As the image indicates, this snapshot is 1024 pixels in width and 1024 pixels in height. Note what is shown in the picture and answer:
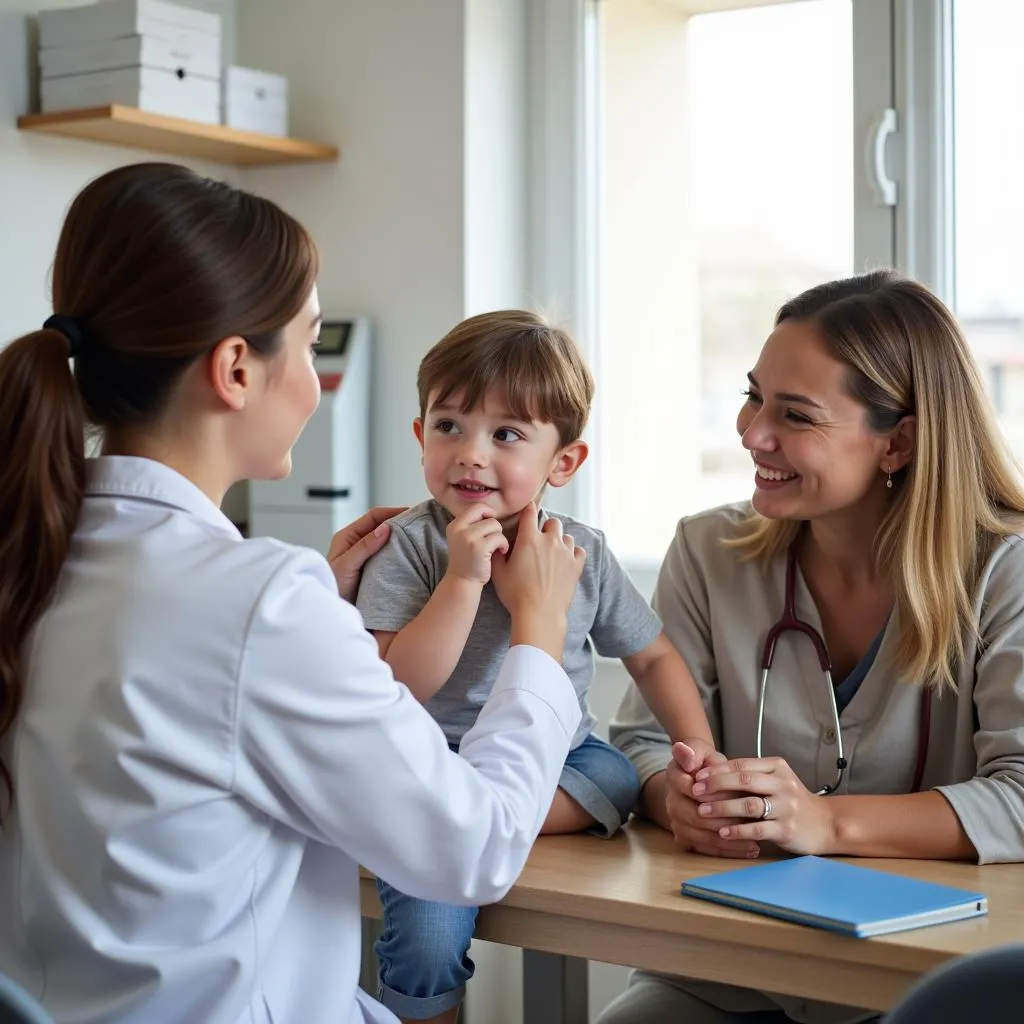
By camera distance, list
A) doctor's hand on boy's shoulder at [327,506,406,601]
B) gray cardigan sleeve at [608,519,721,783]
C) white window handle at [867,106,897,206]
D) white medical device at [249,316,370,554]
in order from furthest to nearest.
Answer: white medical device at [249,316,370,554], white window handle at [867,106,897,206], gray cardigan sleeve at [608,519,721,783], doctor's hand on boy's shoulder at [327,506,406,601]

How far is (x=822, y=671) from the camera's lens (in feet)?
6.10

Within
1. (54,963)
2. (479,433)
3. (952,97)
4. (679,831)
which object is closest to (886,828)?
(679,831)

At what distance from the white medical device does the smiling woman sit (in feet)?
4.04

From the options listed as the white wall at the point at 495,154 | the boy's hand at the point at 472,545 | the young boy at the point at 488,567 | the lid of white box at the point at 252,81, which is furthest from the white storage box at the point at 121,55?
the boy's hand at the point at 472,545

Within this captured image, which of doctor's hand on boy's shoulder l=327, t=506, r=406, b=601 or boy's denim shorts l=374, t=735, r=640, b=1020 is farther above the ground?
doctor's hand on boy's shoulder l=327, t=506, r=406, b=601

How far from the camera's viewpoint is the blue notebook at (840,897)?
1307 mm

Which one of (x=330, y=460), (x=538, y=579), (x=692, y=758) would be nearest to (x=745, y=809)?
(x=692, y=758)

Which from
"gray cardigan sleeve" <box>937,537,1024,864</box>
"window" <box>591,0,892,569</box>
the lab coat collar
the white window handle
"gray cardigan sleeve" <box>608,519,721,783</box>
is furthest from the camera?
"window" <box>591,0,892,569</box>

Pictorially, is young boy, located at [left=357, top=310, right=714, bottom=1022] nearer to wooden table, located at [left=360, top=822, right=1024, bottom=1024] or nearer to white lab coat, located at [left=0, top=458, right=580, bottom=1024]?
wooden table, located at [left=360, top=822, right=1024, bottom=1024]

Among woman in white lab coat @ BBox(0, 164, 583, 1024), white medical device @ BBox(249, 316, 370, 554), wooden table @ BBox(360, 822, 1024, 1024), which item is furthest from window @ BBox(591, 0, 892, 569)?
woman in white lab coat @ BBox(0, 164, 583, 1024)

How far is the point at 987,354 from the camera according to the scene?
9.07 feet

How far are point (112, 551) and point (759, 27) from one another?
7.40 feet

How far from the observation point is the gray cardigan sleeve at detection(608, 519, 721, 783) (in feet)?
6.38

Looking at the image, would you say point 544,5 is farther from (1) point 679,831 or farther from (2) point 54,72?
(1) point 679,831
